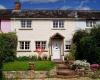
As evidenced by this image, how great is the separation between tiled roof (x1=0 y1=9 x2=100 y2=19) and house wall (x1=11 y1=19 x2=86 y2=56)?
0.72m

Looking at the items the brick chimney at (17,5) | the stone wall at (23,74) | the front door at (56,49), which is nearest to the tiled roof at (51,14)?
the brick chimney at (17,5)

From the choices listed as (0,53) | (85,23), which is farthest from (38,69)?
(85,23)

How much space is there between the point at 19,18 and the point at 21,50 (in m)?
4.05

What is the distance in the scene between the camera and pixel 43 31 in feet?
152

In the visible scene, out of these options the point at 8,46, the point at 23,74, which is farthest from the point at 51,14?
the point at 23,74

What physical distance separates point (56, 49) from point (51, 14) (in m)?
4.85

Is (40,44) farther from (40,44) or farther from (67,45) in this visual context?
(67,45)

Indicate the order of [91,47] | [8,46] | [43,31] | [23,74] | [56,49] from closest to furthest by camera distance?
[23,74], [91,47], [8,46], [56,49], [43,31]

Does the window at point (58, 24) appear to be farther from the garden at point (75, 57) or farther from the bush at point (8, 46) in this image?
the bush at point (8, 46)

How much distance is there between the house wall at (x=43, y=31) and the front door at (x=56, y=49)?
25.2 inches

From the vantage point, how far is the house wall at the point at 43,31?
151ft

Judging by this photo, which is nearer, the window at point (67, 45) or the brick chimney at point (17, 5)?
the window at point (67, 45)

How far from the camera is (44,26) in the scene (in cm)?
4634

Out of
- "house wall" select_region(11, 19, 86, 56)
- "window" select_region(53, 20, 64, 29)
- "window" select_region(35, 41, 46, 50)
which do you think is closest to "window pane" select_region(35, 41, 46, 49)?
"window" select_region(35, 41, 46, 50)
